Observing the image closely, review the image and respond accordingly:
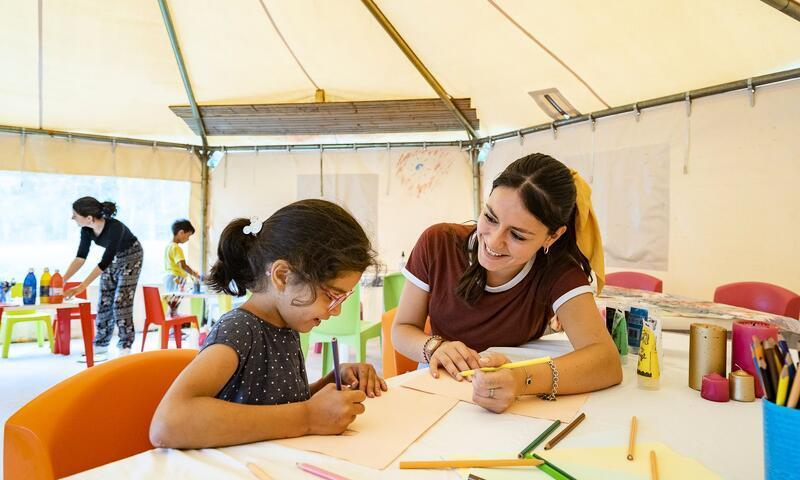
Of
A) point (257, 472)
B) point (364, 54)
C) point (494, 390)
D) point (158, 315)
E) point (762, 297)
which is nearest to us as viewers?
point (257, 472)

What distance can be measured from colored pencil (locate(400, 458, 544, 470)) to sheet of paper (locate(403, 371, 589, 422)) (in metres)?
0.23

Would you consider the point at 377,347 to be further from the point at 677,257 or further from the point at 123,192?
the point at 123,192

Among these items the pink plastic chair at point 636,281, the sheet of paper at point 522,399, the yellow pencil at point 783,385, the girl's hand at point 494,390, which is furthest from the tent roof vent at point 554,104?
the yellow pencil at point 783,385

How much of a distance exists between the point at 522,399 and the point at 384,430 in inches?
13.2

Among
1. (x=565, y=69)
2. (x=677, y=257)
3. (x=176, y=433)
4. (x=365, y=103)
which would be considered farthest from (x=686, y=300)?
(x=365, y=103)

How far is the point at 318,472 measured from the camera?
25.9 inches

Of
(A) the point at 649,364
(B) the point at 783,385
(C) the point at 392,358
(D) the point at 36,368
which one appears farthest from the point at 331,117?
(B) the point at 783,385

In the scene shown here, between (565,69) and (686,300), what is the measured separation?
1938 mm

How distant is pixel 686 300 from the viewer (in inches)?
91.4

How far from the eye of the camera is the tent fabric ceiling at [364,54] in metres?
2.88

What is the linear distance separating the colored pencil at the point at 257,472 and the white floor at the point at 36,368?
267cm

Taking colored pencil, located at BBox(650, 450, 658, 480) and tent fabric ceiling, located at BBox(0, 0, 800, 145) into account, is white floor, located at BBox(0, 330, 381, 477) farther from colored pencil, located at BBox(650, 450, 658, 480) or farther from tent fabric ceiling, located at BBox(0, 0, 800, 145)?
colored pencil, located at BBox(650, 450, 658, 480)

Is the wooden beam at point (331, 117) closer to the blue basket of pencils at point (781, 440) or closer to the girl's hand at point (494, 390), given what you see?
the girl's hand at point (494, 390)

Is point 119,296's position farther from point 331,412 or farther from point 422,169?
point 331,412
